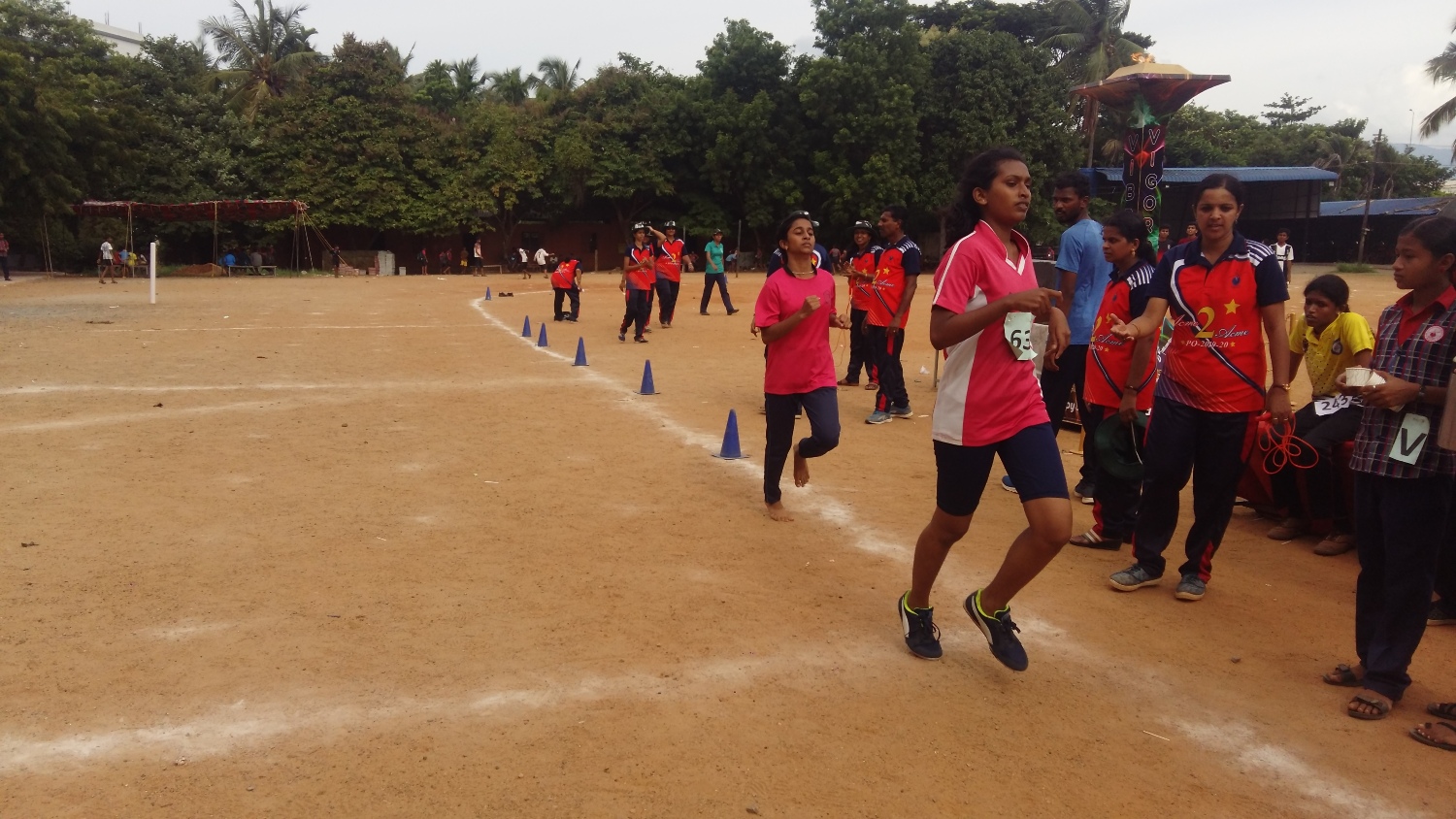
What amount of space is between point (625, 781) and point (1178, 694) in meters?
2.17

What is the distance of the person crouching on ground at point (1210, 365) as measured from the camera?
462 cm

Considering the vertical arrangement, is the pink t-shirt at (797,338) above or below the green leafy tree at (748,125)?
below

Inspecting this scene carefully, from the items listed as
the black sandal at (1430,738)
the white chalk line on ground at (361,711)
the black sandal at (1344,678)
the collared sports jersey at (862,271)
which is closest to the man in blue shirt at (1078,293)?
the black sandal at (1344,678)

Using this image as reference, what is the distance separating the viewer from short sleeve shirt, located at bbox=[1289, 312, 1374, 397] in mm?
6109

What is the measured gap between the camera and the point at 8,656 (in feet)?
13.0

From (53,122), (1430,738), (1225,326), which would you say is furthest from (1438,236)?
(53,122)

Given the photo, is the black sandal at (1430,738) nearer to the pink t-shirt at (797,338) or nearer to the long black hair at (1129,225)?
the long black hair at (1129,225)

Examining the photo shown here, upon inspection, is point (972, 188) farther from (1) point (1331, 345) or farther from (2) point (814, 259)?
(1) point (1331, 345)

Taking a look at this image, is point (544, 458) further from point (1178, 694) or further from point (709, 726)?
point (1178, 694)

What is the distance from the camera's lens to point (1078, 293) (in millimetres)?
6531

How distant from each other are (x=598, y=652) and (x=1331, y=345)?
16.3ft

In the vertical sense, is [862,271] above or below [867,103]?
below

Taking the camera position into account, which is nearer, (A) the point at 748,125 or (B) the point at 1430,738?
(B) the point at 1430,738

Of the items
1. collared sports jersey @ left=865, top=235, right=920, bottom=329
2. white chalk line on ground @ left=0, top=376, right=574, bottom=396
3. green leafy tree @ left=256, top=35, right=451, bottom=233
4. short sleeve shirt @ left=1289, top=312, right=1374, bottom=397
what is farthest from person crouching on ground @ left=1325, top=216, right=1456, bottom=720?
green leafy tree @ left=256, top=35, right=451, bottom=233
